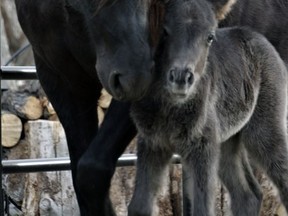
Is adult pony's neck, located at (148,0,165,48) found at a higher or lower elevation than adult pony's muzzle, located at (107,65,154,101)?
higher

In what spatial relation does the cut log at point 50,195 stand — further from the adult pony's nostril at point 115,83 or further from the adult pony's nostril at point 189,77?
the adult pony's nostril at point 189,77

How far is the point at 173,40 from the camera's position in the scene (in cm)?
314

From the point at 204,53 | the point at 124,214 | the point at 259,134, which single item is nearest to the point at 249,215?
the point at 259,134

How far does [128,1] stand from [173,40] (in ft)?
0.64

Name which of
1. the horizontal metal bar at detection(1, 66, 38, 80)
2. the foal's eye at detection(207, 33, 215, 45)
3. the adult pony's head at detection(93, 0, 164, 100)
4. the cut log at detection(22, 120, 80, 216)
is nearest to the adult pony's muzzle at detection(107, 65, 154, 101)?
the adult pony's head at detection(93, 0, 164, 100)

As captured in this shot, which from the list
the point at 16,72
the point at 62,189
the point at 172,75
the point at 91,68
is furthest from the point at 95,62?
the point at 62,189

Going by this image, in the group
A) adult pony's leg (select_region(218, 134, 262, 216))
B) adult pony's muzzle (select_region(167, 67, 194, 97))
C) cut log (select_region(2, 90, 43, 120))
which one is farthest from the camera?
cut log (select_region(2, 90, 43, 120))

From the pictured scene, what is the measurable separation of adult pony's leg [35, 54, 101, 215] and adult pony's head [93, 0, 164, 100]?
637mm

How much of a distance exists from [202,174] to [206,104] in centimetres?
24

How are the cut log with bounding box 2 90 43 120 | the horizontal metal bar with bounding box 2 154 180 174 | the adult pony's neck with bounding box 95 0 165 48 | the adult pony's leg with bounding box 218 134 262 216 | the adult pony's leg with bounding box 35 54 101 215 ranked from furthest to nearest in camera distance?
1. the cut log with bounding box 2 90 43 120
2. the horizontal metal bar with bounding box 2 154 180 174
3. the adult pony's leg with bounding box 218 134 262 216
4. the adult pony's leg with bounding box 35 54 101 215
5. the adult pony's neck with bounding box 95 0 165 48

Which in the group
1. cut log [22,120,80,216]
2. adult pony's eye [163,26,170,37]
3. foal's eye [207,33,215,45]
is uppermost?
adult pony's eye [163,26,170,37]

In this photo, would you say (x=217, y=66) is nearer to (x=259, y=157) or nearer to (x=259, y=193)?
(x=259, y=157)

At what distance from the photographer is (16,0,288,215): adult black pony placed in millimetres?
3125

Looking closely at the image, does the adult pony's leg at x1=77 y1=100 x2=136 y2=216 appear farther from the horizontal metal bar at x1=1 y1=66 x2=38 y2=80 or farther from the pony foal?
the horizontal metal bar at x1=1 y1=66 x2=38 y2=80
